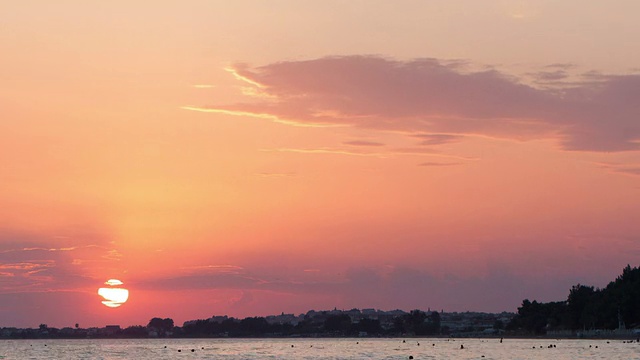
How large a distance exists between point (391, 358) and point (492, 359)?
66.4 ft

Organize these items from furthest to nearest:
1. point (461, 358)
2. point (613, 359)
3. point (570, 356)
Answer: point (461, 358), point (570, 356), point (613, 359)

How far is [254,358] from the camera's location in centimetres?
19375

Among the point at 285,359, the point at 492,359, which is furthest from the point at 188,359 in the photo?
the point at 492,359

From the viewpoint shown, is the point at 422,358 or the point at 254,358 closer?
the point at 422,358

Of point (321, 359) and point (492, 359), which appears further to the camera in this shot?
point (321, 359)

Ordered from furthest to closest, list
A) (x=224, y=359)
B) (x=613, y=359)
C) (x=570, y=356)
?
(x=224, y=359), (x=570, y=356), (x=613, y=359)

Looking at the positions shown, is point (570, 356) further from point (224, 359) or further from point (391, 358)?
point (224, 359)

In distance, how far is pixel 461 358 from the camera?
17638 cm

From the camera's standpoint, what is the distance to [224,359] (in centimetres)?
19150

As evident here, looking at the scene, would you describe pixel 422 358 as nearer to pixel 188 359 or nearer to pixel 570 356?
pixel 570 356

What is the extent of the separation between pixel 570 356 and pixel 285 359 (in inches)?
2136

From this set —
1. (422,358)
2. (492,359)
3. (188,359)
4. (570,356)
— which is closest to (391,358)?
(422,358)

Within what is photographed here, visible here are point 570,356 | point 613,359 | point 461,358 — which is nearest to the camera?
point 613,359

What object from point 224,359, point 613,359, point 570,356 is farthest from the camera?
point 224,359
